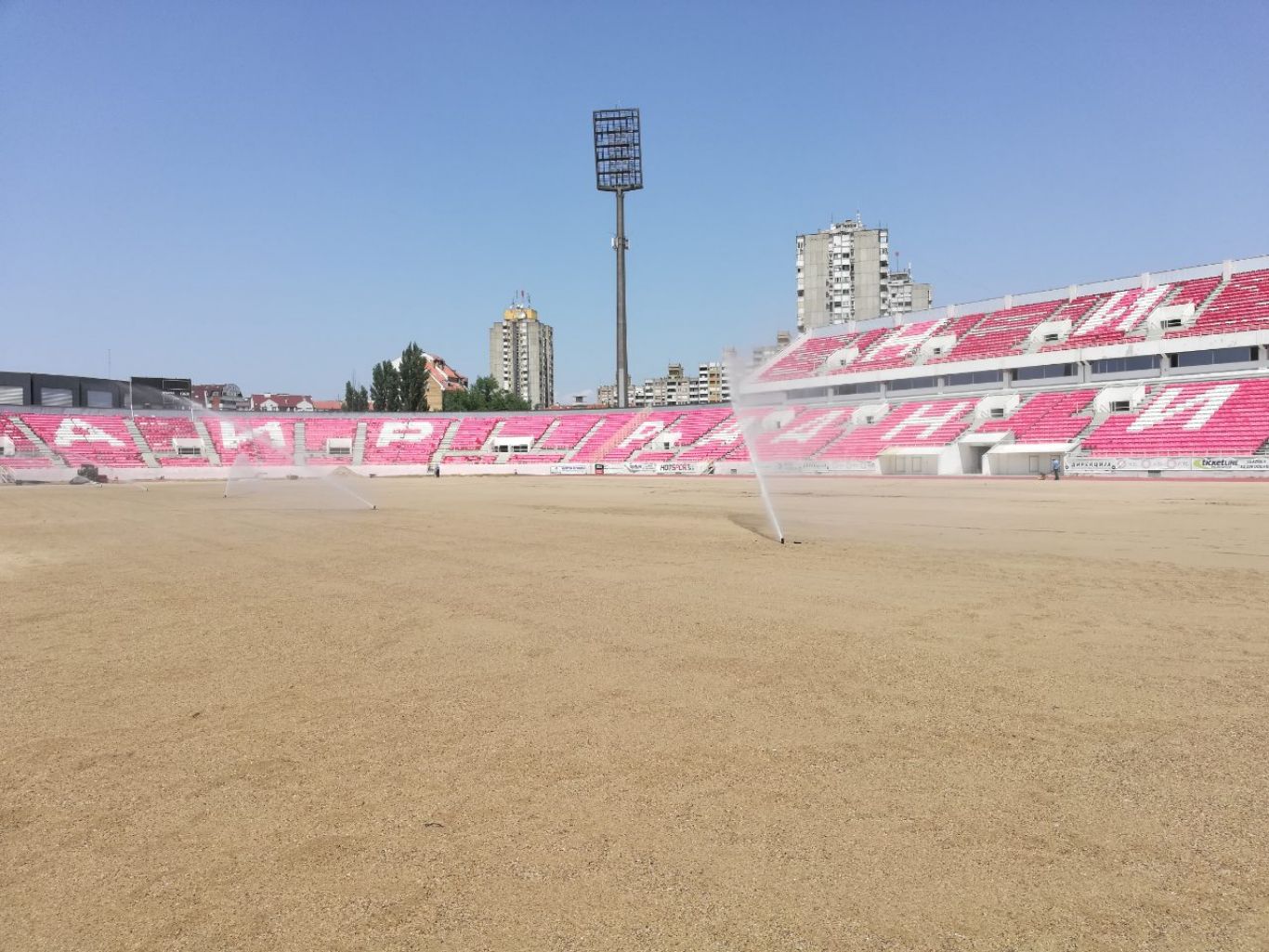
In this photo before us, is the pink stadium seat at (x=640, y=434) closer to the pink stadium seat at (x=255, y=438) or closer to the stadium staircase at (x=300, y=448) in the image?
the stadium staircase at (x=300, y=448)

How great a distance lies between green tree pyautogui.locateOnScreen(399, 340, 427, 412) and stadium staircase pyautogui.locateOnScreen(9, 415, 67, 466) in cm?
4745

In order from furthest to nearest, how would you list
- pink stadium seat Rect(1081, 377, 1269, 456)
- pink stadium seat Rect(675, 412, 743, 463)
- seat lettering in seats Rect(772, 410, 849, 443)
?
pink stadium seat Rect(675, 412, 743, 463), seat lettering in seats Rect(772, 410, 849, 443), pink stadium seat Rect(1081, 377, 1269, 456)

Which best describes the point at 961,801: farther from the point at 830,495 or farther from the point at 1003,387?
the point at 1003,387

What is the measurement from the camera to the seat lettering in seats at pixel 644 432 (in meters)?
73.9

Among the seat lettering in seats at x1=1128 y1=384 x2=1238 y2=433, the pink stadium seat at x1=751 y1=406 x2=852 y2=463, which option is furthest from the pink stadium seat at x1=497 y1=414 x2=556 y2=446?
the seat lettering in seats at x1=1128 y1=384 x2=1238 y2=433

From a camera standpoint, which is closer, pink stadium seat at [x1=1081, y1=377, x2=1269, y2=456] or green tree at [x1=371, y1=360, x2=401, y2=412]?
pink stadium seat at [x1=1081, y1=377, x2=1269, y2=456]

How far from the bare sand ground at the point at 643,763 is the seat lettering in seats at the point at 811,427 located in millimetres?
50130

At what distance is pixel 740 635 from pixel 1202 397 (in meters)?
51.3

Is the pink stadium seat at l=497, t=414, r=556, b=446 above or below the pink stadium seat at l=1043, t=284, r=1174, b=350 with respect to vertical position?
below

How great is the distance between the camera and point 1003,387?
5741 centimetres

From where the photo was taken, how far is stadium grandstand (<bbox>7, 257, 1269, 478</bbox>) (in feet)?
150

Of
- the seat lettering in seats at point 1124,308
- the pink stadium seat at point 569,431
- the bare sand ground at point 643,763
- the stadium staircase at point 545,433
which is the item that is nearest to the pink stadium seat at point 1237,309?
the seat lettering in seats at point 1124,308

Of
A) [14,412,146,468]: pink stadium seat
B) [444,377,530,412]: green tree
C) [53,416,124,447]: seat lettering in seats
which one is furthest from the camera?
[444,377,530,412]: green tree

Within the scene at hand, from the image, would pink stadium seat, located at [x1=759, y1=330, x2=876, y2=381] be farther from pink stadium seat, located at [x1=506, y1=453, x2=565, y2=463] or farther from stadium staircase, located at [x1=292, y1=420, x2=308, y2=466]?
stadium staircase, located at [x1=292, y1=420, x2=308, y2=466]
